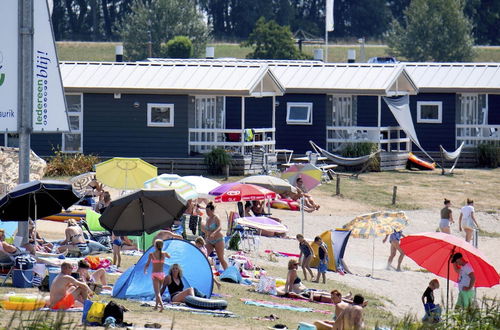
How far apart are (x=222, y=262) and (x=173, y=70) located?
15486 millimetres

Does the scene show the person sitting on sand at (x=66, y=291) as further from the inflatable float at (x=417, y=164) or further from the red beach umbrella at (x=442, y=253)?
the inflatable float at (x=417, y=164)

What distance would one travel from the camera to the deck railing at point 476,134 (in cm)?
4038

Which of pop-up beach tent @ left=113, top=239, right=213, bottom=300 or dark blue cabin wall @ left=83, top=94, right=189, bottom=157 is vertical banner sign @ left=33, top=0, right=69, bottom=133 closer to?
pop-up beach tent @ left=113, top=239, right=213, bottom=300

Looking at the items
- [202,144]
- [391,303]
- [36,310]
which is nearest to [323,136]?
[202,144]

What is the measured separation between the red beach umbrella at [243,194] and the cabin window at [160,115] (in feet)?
34.1

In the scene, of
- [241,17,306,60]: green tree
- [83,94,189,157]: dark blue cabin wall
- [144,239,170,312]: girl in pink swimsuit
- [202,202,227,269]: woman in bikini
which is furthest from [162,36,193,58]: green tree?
[144,239,170,312]: girl in pink swimsuit

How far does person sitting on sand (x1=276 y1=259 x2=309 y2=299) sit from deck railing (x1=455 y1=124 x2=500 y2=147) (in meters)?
21.0

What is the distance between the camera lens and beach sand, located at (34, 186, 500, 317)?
74.8ft

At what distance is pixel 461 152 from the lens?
132 feet

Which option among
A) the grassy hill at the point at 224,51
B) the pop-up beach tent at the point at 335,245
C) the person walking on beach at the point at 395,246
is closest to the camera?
the pop-up beach tent at the point at 335,245

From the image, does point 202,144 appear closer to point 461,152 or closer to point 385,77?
point 385,77

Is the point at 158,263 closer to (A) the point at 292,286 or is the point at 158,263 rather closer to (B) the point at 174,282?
(B) the point at 174,282

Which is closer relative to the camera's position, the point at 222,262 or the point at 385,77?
the point at 222,262

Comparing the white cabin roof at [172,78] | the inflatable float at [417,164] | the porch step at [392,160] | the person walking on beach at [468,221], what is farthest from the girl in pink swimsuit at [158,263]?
the inflatable float at [417,164]
